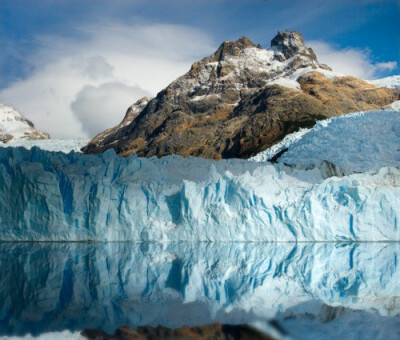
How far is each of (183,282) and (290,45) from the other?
104029 mm

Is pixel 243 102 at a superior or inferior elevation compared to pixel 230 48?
inferior

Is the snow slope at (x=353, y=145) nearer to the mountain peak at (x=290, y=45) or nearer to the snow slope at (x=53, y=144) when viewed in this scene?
the snow slope at (x=53, y=144)

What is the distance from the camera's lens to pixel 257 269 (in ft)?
48.5

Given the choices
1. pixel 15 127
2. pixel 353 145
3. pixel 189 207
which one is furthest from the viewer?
pixel 15 127

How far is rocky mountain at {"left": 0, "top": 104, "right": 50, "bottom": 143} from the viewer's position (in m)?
150

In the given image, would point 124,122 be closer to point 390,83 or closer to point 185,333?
point 390,83

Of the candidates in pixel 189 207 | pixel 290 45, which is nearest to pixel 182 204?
pixel 189 207

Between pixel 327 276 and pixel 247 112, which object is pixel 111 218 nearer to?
pixel 327 276

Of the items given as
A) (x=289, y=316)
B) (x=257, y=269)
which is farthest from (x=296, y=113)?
(x=289, y=316)

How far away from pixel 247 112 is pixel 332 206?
5560cm

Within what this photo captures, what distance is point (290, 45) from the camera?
110062 millimetres

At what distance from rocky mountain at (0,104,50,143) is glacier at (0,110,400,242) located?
130 metres

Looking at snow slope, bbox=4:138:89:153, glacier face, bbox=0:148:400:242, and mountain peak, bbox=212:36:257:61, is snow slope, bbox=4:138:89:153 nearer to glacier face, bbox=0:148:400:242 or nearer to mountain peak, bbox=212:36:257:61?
mountain peak, bbox=212:36:257:61

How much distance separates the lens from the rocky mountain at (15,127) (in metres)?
150
